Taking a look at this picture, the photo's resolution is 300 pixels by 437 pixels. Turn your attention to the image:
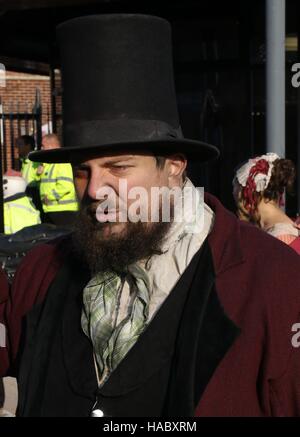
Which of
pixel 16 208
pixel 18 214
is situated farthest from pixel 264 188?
pixel 16 208

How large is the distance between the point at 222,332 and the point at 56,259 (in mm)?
683

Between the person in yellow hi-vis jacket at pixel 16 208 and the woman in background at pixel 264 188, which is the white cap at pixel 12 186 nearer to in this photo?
the person in yellow hi-vis jacket at pixel 16 208

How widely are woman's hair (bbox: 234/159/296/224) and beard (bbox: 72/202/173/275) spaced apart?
2.36m

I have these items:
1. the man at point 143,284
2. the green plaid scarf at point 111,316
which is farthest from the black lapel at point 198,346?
the green plaid scarf at point 111,316

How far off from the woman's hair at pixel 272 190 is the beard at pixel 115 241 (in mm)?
2361

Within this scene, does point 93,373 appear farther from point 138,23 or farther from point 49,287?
point 138,23

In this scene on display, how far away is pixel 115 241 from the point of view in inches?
96.6

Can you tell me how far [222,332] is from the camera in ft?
7.50

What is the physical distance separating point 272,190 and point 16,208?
4.63m

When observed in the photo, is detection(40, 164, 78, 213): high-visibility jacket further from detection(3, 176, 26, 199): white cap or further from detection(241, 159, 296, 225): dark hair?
detection(241, 159, 296, 225): dark hair

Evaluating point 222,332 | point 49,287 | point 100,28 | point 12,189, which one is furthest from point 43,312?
point 12,189

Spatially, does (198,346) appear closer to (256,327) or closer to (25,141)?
(256,327)

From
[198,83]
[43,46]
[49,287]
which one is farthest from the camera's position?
[43,46]

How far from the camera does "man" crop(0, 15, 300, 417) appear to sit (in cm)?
230
